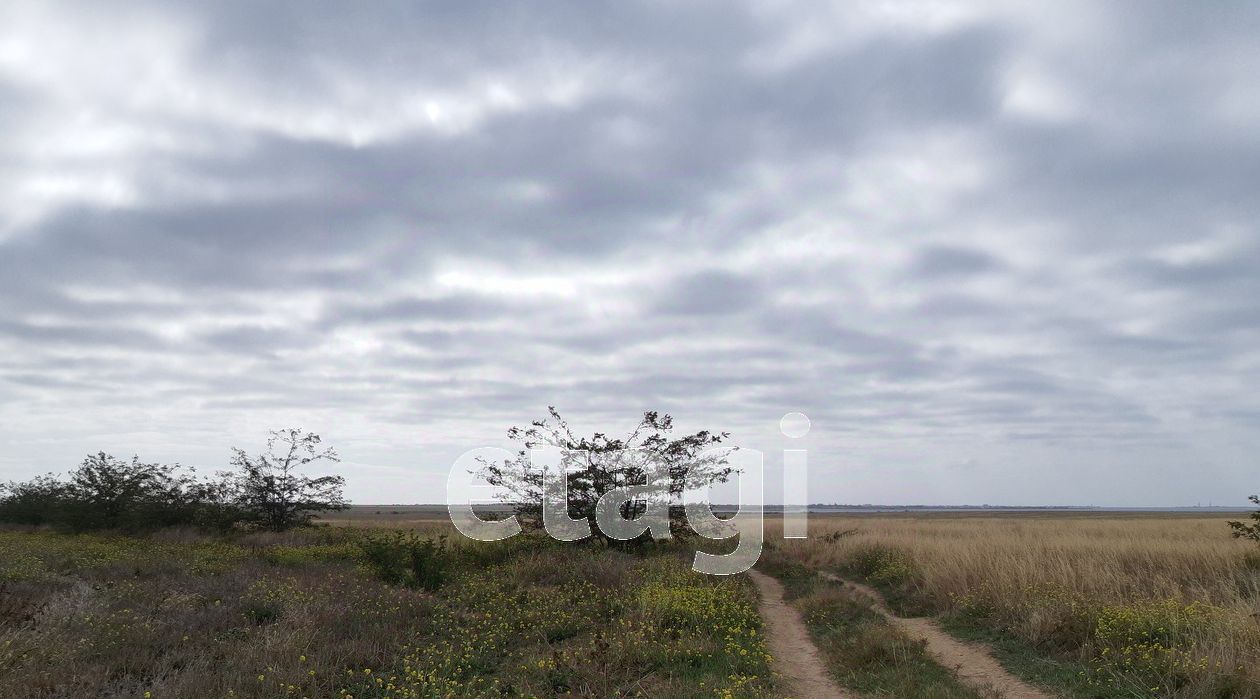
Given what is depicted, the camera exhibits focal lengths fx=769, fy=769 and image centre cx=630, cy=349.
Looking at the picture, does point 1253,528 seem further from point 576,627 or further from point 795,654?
point 576,627

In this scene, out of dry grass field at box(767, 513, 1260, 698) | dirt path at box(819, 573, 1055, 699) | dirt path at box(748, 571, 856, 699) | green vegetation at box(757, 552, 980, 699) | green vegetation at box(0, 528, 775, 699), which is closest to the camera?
green vegetation at box(0, 528, 775, 699)

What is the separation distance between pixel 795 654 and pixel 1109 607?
4250 millimetres

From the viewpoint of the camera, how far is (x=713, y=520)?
26.2m

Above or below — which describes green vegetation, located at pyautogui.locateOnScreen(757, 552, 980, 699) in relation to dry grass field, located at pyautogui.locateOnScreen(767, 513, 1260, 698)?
below

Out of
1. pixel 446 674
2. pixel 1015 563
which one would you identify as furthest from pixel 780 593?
pixel 446 674

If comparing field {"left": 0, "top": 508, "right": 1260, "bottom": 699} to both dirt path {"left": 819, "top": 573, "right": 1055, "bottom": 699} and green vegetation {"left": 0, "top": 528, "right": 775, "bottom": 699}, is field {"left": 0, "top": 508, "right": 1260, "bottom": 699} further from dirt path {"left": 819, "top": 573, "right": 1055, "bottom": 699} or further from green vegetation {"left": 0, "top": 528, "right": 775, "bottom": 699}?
dirt path {"left": 819, "top": 573, "right": 1055, "bottom": 699}

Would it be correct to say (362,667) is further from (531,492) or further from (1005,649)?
(531,492)

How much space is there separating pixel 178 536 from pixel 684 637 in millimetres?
23578

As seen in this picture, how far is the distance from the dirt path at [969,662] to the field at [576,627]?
0.78 ft

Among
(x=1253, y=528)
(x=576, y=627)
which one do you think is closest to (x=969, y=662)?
(x=576, y=627)

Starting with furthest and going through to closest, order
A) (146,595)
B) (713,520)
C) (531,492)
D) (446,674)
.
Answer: (713,520)
(531,492)
(146,595)
(446,674)

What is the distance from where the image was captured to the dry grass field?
8.12 m

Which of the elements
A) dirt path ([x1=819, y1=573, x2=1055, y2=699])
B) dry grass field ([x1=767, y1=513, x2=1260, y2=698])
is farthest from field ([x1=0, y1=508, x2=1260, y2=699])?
dirt path ([x1=819, y1=573, x2=1055, y2=699])

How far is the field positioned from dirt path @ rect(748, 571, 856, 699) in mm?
240
